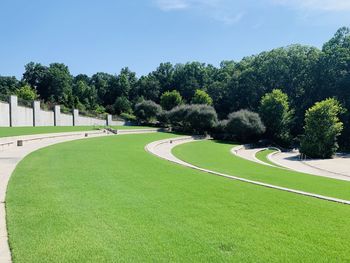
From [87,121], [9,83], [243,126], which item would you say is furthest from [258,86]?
[9,83]

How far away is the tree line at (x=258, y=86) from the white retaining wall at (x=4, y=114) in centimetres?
2794

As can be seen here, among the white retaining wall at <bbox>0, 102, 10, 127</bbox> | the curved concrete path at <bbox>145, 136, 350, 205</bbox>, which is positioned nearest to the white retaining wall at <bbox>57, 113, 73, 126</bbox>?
the white retaining wall at <bbox>0, 102, 10, 127</bbox>

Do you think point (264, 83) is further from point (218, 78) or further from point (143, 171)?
point (143, 171)

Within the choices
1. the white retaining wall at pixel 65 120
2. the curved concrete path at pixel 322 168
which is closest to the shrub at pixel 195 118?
the white retaining wall at pixel 65 120

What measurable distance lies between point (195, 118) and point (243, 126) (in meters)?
7.43

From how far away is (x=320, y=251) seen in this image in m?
5.17

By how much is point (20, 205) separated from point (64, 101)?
73.0m

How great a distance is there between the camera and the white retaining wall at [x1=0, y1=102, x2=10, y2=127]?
33812 mm

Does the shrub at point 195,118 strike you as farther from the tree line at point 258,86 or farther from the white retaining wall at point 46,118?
the white retaining wall at point 46,118

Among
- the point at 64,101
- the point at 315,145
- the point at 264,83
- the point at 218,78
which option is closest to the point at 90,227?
the point at 315,145

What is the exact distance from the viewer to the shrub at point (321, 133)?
39344 mm

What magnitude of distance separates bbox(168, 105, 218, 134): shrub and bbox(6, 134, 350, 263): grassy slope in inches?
1627

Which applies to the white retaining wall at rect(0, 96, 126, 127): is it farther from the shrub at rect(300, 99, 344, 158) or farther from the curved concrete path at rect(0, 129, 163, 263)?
the shrub at rect(300, 99, 344, 158)

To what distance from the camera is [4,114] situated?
113 feet
